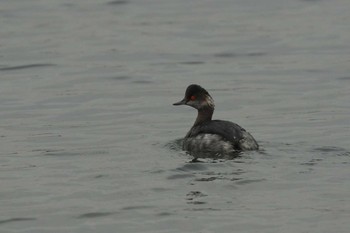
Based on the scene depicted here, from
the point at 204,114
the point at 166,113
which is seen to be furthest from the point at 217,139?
the point at 166,113

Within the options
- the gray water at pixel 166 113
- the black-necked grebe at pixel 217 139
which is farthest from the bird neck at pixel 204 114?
the gray water at pixel 166 113

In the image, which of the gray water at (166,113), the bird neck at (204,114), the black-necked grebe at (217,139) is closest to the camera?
the gray water at (166,113)

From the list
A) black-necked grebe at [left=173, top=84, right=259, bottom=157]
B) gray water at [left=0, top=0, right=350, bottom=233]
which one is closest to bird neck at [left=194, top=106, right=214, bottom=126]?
black-necked grebe at [left=173, top=84, right=259, bottom=157]

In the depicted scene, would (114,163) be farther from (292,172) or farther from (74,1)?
(74,1)

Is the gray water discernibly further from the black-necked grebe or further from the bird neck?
the bird neck

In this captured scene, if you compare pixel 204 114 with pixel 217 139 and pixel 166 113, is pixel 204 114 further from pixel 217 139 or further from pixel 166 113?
pixel 166 113

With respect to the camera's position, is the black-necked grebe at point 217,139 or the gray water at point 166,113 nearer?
the gray water at point 166,113

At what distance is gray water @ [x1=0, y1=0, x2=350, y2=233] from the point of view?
41.2ft

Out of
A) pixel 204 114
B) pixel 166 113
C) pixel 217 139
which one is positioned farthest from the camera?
pixel 166 113

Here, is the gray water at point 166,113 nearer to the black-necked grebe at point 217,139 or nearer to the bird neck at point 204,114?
the black-necked grebe at point 217,139

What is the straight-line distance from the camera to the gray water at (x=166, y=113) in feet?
41.2

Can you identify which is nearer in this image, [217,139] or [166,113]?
[217,139]

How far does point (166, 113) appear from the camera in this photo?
18.9 meters

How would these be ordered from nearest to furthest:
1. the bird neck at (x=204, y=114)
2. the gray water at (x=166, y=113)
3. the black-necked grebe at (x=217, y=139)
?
Result: the gray water at (x=166, y=113) < the black-necked grebe at (x=217, y=139) < the bird neck at (x=204, y=114)
